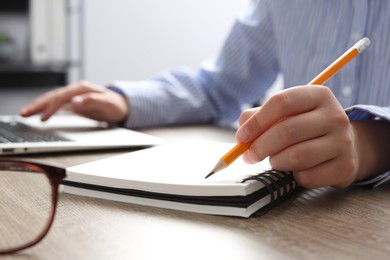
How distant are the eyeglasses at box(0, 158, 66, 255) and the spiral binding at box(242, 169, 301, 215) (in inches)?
6.3

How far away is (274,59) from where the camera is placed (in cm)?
110

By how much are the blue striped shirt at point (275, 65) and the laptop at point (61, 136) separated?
128mm

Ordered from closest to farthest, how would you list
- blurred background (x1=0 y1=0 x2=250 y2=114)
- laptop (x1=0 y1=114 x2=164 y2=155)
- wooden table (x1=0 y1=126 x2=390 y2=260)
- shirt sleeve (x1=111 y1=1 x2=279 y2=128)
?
wooden table (x1=0 y1=126 x2=390 y2=260) → laptop (x1=0 y1=114 x2=164 y2=155) → shirt sleeve (x1=111 y1=1 x2=279 y2=128) → blurred background (x1=0 y1=0 x2=250 y2=114)

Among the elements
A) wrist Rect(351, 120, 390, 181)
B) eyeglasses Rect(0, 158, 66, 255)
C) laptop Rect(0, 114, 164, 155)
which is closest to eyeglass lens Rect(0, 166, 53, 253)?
eyeglasses Rect(0, 158, 66, 255)

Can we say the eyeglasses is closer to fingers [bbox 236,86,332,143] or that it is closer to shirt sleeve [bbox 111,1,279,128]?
fingers [bbox 236,86,332,143]

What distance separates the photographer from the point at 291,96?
44 centimetres

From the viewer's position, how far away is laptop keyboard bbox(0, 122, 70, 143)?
709 mm

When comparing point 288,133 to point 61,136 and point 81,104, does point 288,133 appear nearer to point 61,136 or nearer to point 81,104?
point 61,136

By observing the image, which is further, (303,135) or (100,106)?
(100,106)

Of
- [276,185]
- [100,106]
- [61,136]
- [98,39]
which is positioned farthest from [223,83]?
[98,39]

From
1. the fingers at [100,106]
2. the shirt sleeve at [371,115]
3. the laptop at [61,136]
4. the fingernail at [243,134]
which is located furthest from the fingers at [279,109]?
the fingers at [100,106]

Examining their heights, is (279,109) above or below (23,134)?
above

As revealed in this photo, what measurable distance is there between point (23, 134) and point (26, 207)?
0.37 meters

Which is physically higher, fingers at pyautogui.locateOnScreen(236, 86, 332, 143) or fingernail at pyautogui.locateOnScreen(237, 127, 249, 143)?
fingers at pyautogui.locateOnScreen(236, 86, 332, 143)
